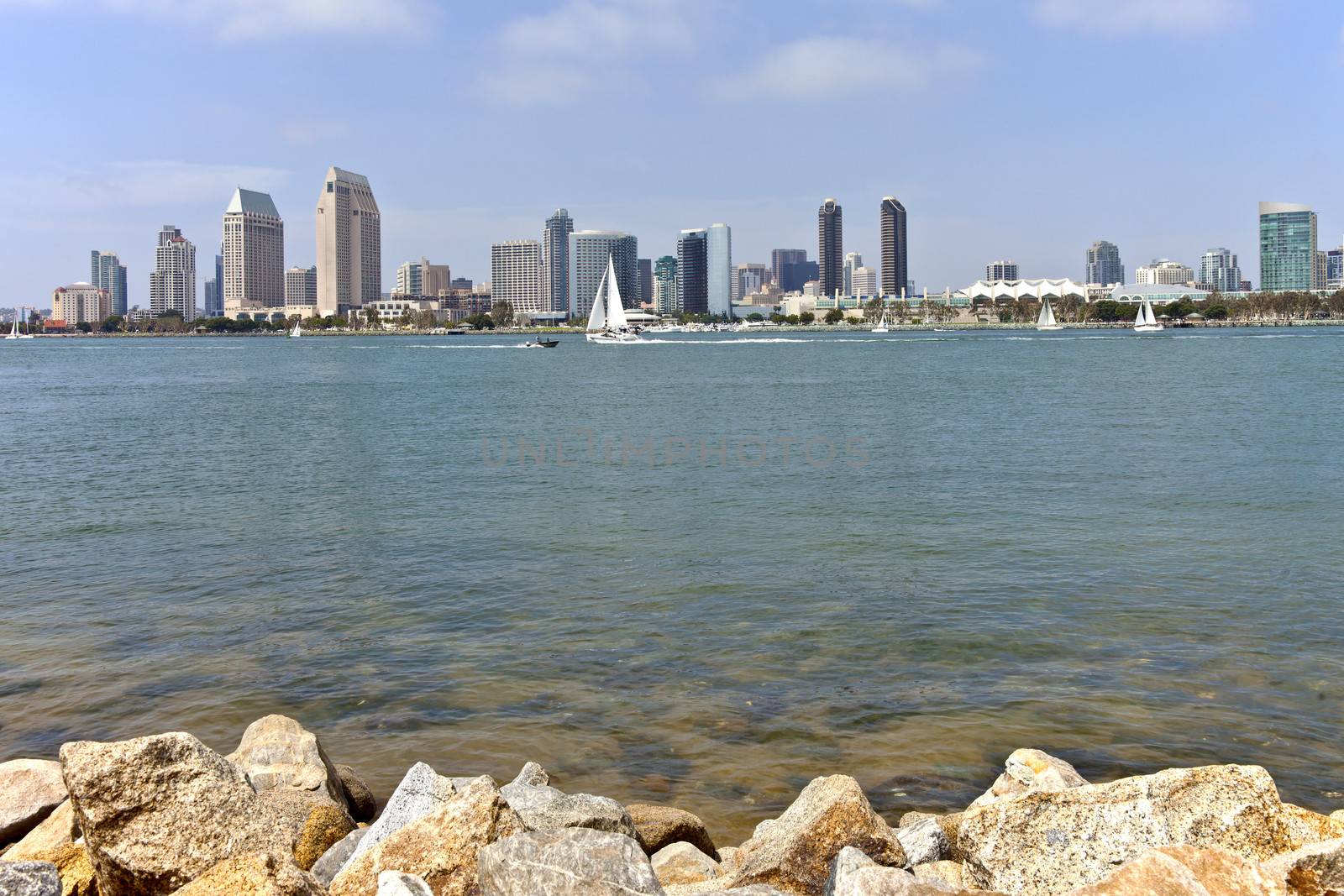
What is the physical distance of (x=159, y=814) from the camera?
19.9 ft

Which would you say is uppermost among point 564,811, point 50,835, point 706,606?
point 564,811

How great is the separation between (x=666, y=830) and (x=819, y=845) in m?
1.22

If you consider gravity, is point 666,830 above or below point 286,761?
below

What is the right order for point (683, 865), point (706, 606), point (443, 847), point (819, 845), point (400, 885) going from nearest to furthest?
point (400, 885) → point (443, 847) → point (819, 845) → point (683, 865) → point (706, 606)

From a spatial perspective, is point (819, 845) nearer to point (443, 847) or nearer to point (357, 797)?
point (443, 847)

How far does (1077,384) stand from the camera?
69.1 metres

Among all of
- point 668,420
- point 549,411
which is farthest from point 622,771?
point 549,411

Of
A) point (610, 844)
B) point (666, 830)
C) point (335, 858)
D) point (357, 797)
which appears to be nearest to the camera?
point (610, 844)

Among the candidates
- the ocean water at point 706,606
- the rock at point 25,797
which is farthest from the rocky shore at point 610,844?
the ocean water at point 706,606

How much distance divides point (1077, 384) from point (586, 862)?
68.8 m

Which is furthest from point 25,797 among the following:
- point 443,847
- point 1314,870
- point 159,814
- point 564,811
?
point 1314,870

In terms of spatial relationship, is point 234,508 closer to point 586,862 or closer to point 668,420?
point 586,862

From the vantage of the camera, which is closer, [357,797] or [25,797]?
[25,797]

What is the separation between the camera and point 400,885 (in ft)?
17.0
